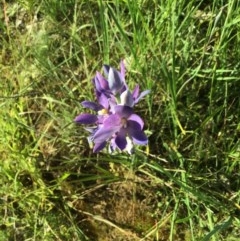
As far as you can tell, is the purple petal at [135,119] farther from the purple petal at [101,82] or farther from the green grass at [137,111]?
the green grass at [137,111]

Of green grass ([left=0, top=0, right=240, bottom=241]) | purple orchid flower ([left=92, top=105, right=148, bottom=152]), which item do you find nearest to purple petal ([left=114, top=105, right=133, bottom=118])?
purple orchid flower ([left=92, top=105, right=148, bottom=152])

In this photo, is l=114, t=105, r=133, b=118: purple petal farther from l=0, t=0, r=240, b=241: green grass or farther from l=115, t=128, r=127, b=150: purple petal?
l=0, t=0, r=240, b=241: green grass

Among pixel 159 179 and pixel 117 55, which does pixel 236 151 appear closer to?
pixel 159 179

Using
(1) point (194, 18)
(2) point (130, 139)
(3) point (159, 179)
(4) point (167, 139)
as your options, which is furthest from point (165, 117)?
(2) point (130, 139)

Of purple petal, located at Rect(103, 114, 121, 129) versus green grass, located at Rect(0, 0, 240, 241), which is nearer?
purple petal, located at Rect(103, 114, 121, 129)

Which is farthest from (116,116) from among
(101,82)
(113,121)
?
(101,82)

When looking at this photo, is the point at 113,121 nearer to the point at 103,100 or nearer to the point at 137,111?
the point at 103,100

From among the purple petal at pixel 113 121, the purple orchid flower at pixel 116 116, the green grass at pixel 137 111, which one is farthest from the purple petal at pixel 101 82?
the green grass at pixel 137 111
